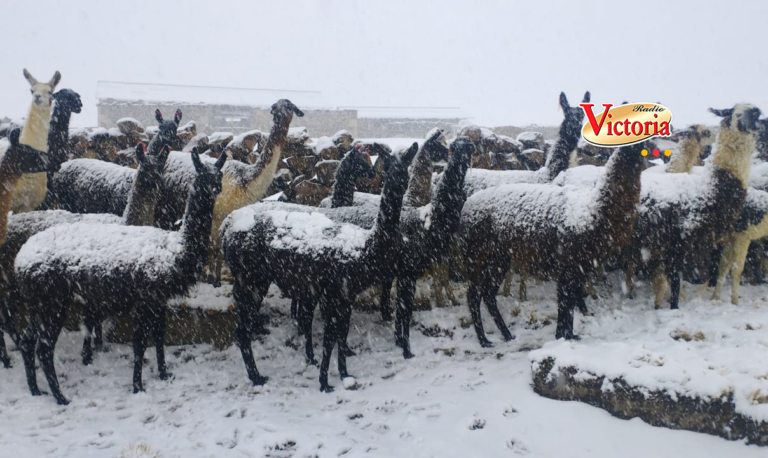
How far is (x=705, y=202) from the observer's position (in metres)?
5.69

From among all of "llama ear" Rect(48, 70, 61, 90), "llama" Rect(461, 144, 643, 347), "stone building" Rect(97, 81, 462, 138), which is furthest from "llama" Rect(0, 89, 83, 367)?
"stone building" Rect(97, 81, 462, 138)

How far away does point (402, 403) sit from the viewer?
4422 mm

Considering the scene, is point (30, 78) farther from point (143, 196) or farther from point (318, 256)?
point (318, 256)

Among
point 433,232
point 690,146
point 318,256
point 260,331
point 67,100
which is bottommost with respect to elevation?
point 260,331

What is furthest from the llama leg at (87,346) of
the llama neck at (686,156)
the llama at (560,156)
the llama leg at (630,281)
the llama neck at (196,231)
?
the llama neck at (686,156)

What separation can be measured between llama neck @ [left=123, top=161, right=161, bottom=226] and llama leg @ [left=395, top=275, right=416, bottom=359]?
9.99 ft

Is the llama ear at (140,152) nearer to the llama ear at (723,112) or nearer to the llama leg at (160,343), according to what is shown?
the llama leg at (160,343)

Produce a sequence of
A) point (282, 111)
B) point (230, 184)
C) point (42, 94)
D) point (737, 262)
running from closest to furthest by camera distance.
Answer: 1. point (737, 262)
2. point (42, 94)
3. point (230, 184)
4. point (282, 111)

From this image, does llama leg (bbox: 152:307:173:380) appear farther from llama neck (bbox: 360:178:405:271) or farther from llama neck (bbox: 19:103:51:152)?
llama neck (bbox: 19:103:51:152)

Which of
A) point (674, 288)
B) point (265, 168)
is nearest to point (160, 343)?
point (265, 168)

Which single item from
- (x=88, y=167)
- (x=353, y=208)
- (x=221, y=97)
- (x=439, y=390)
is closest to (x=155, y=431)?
(x=439, y=390)

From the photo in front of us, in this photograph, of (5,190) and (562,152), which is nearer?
(5,190)

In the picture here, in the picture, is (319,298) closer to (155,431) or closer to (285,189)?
(155,431)

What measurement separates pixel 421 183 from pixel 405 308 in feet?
6.27
